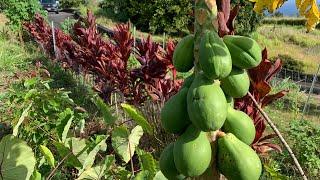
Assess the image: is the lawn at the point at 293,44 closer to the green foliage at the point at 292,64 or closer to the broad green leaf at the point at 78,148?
the green foliage at the point at 292,64

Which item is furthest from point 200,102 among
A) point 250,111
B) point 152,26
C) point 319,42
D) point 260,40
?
point 319,42

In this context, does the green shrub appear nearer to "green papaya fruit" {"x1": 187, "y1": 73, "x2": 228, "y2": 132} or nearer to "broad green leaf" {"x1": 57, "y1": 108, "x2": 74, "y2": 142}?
"broad green leaf" {"x1": 57, "y1": 108, "x2": 74, "y2": 142}

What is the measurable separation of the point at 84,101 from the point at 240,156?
5.57 metres

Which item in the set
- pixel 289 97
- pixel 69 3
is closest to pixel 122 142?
pixel 289 97

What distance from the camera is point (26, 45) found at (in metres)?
13.7

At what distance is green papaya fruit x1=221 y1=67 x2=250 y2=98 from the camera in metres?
1.18

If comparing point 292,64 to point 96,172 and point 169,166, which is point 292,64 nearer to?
point 96,172

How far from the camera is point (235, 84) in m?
1.18

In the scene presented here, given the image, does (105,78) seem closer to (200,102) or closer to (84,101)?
(84,101)

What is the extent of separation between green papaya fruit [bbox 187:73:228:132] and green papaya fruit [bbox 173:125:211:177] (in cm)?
4

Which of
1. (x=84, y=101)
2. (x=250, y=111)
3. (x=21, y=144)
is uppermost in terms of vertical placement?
(x=21, y=144)

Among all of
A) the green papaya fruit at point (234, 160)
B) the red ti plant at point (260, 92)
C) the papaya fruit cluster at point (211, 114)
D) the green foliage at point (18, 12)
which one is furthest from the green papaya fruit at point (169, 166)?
the green foliage at point (18, 12)

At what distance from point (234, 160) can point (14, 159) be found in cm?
68

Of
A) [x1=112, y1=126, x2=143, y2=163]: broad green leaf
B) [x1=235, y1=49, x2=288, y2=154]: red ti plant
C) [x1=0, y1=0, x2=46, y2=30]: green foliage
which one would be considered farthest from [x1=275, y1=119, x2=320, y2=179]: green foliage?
[x1=0, y1=0, x2=46, y2=30]: green foliage
